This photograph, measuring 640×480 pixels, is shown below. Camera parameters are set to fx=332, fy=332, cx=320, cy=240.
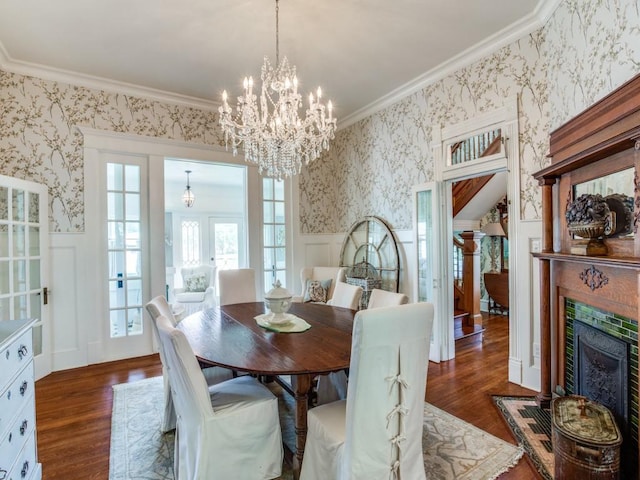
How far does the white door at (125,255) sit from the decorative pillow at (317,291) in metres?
1.88

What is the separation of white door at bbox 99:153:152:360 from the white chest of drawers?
2082 millimetres

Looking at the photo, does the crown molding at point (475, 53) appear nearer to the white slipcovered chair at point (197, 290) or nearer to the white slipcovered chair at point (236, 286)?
the white slipcovered chair at point (236, 286)

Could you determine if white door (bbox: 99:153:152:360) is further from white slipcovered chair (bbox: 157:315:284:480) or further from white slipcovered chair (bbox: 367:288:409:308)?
white slipcovered chair (bbox: 367:288:409:308)

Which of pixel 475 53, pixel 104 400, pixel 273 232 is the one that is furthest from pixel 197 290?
pixel 475 53

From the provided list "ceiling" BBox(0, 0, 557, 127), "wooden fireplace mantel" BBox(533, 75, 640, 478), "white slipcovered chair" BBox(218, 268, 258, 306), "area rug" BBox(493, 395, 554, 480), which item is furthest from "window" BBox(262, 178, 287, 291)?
"wooden fireplace mantel" BBox(533, 75, 640, 478)

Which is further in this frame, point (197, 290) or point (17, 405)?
point (197, 290)

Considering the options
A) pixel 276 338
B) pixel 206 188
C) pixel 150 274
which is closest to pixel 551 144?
pixel 276 338

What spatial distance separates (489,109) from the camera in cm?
309

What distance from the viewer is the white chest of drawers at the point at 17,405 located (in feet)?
4.58

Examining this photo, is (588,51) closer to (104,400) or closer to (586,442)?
(586,442)

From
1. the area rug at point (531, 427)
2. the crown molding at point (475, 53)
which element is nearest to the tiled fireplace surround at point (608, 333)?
the area rug at point (531, 427)

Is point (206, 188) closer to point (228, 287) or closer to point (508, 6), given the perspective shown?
point (228, 287)

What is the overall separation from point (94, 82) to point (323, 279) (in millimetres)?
3348

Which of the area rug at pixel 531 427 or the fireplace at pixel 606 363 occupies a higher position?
the fireplace at pixel 606 363
